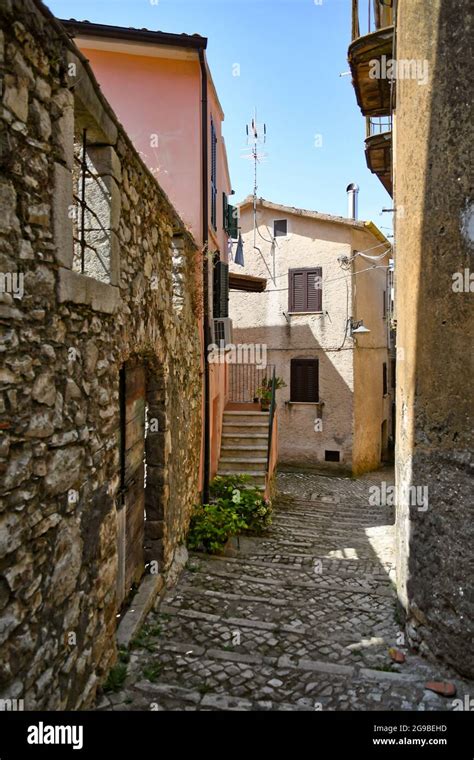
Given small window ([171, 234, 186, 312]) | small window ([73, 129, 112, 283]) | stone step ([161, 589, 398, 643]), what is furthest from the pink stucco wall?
stone step ([161, 589, 398, 643])

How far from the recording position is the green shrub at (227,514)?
6484 mm

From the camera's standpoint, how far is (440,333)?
3.92 metres

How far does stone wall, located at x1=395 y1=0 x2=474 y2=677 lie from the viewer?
3.69m

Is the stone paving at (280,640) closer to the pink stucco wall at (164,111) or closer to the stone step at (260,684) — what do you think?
the stone step at (260,684)

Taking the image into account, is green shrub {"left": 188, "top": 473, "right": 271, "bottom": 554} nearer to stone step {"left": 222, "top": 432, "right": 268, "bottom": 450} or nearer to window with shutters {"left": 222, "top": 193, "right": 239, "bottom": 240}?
stone step {"left": 222, "top": 432, "right": 268, "bottom": 450}

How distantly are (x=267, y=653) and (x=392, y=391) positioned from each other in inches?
614

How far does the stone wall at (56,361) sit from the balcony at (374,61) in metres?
4.46

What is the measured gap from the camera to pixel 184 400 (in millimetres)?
6246

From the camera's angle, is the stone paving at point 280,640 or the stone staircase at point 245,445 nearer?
the stone paving at point 280,640

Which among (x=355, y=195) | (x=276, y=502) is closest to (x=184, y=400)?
(x=276, y=502)

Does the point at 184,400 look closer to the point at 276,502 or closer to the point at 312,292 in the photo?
the point at 276,502

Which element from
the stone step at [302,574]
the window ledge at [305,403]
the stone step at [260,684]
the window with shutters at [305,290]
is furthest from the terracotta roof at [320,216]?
the stone step at [260,684]

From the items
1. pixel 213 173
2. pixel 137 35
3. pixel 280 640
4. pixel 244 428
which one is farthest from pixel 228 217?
pixel 280 640

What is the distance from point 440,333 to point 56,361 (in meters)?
2.98
